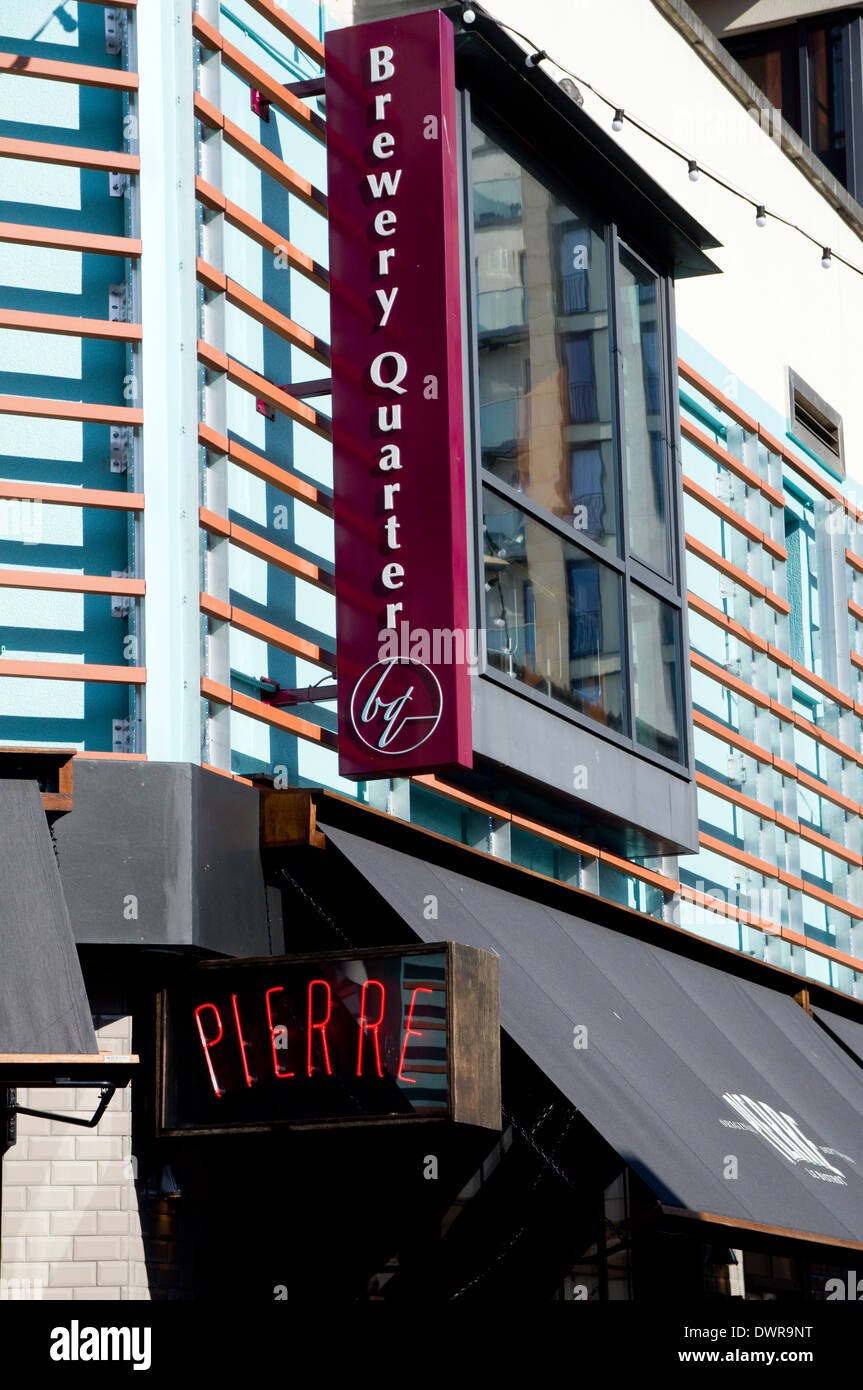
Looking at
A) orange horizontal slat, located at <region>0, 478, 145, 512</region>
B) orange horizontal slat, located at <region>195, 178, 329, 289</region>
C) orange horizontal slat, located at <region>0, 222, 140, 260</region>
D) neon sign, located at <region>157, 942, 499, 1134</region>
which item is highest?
orange horizontal slat, located at <region>195, 178, 329, 289</region>

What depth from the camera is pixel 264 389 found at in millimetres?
11188

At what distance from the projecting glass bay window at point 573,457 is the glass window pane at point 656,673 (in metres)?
0.01

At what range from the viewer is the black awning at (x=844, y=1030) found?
1566cm

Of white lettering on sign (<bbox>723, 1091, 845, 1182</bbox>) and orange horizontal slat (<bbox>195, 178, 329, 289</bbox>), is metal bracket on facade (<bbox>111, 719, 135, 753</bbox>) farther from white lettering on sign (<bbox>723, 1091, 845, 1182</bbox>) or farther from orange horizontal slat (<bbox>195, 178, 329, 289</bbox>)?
white lettering on sign (<bbox>723, 1091, 845, 1182</bbox>)

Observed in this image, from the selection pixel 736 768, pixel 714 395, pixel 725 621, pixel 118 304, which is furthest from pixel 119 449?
pixel 736 768

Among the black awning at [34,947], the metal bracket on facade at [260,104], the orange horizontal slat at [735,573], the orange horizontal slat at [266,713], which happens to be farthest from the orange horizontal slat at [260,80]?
the orange horizontal slat at [735,573]

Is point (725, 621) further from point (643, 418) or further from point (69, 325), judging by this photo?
point (69, 325)

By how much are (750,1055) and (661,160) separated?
6903 mm

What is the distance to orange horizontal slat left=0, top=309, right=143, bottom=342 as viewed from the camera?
10180 millimetres

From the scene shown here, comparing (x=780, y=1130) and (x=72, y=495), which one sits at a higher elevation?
(x=72, y=495)

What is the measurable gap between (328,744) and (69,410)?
217 centimetres

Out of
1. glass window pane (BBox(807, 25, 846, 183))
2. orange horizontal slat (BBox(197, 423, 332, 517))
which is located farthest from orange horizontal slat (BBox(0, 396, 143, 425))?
glass window pane (BBox(807, 25, 846, 183))

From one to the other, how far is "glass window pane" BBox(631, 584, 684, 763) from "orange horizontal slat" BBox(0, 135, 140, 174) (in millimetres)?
4797

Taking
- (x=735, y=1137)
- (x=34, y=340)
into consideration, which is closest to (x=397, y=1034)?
(x=735, y=1137)
